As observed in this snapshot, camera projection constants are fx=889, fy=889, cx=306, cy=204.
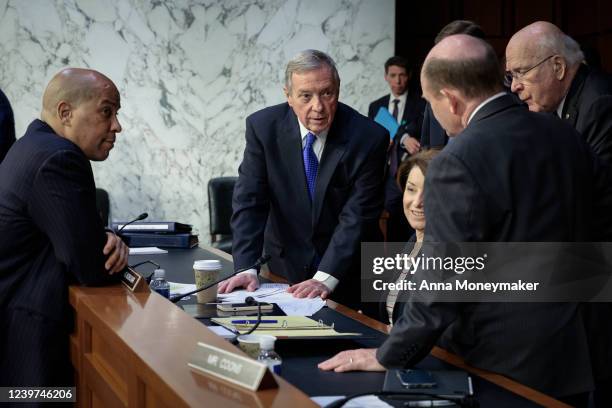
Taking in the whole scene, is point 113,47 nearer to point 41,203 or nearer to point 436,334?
point 41,203

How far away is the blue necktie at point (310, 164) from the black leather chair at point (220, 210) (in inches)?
118

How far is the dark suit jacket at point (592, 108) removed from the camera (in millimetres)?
2994

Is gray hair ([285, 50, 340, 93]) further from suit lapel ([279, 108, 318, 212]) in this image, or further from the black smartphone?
the black smartphone

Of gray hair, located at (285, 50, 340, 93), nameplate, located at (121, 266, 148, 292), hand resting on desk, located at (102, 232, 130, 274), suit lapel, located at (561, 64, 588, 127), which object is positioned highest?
gray hair, located at (285, 50, 340, 93)

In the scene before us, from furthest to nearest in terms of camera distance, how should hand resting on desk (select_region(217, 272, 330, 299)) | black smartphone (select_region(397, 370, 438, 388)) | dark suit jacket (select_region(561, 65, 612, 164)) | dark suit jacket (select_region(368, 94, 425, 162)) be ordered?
dark suit jacket (select_region(368, 94, 425, 162)) → hand resting on desk (select_region(217, 272, 330, 299)) → dark suit jacket (select_region(561, 65, 612, 164)) → black smartphone (select_region(397, 370, 438, 388))

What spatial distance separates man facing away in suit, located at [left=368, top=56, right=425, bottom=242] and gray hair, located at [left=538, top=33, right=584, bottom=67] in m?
3.57

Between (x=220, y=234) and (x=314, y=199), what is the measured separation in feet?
10.4

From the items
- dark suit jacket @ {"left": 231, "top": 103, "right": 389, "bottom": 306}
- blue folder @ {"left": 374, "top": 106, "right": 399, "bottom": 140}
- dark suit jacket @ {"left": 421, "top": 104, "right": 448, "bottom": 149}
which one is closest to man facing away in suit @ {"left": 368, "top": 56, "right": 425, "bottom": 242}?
blue folder @ {"left": 374, "top": 106, "right": 399, "bottom": 140}

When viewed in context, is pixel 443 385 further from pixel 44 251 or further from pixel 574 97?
pixel 574 97

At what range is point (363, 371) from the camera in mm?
2119

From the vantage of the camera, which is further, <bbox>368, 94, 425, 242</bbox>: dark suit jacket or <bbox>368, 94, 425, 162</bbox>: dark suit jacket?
<bbox>368, 94, 425, 162</bbox>: dark suit jacket

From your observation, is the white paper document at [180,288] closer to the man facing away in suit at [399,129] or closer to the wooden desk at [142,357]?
the wooden desk at [142,357]

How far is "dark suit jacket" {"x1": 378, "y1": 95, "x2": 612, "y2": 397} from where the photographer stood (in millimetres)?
2002

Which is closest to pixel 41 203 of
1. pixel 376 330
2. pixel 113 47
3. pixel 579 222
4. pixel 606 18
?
pixel 376 330
